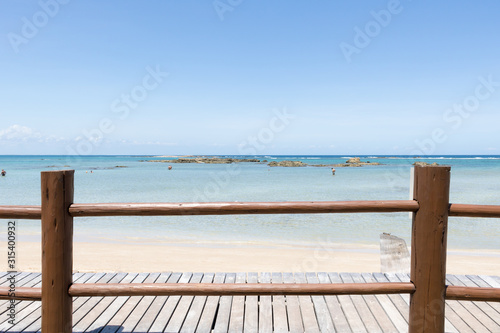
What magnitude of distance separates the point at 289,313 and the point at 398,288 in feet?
4.50

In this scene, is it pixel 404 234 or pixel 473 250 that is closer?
pixel 473 250

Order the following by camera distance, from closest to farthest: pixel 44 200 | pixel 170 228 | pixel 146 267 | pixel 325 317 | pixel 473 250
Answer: pixel 44 200, pixel 325 317, pixel 146 267, pixel 473 250, pixel 170 228

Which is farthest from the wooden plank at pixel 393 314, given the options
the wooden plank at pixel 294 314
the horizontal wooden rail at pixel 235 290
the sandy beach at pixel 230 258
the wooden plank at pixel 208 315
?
the sandy beach at pixel 230 258

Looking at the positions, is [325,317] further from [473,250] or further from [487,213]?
[473,250]

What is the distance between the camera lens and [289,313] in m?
3.32

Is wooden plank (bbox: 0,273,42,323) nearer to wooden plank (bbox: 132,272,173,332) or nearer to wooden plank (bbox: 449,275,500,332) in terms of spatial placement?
wooden plank (bbox: 132,272,173,332)

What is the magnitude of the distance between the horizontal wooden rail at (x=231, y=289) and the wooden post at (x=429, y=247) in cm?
11

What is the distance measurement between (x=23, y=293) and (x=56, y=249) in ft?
1.44

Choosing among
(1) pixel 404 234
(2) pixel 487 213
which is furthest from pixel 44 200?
(1) pixel 404 234

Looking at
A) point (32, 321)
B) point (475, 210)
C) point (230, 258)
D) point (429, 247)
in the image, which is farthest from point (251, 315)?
point (230, 258)

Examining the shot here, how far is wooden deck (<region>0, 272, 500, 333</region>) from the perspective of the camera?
9.96ft

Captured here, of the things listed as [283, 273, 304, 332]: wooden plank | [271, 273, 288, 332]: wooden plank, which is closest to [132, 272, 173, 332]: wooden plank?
[271, 273, 288, 332]: wooden plank

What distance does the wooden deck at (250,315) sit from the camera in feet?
9.96

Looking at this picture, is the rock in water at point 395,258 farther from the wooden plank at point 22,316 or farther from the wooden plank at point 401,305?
the wooden plank at point 22,316
